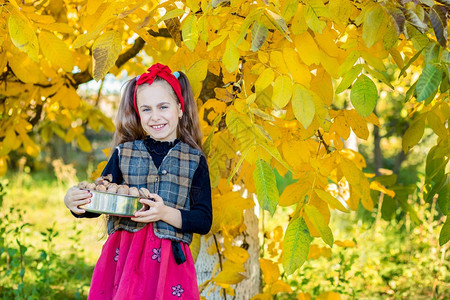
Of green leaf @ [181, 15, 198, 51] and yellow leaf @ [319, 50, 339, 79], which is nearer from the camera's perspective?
green leaf @ [181, 15, 198, 51]

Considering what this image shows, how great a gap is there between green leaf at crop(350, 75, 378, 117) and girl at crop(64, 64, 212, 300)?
1.89ft

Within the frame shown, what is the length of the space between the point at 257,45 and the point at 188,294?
790mm

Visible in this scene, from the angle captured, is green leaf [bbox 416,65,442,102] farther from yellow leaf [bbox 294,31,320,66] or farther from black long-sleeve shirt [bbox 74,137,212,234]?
black long-sleeve shirt [bbox 74,137,212,234]

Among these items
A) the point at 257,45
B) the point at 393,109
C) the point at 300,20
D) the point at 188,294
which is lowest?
the point at 188,294

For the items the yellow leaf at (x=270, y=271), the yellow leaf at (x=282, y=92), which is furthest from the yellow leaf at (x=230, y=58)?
A: the yellow leaf at (x=270, y=271)

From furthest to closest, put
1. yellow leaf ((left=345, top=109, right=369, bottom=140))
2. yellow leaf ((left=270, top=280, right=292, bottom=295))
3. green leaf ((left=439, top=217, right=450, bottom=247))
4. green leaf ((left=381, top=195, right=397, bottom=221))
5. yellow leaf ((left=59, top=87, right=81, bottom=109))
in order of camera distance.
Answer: yellow leaf ((left=59, top=87, right=81, bottom=109)) → green leaf ((left=381, top=195, right=397, bottom=221)) → yellow leaf ((left=270, top=280, right=292, bottom=295)) → yellow leaf ((left=345, top=109, right=369, bottom=140)) → green leaf ((left=439, top=217, right=450, bottom=247))

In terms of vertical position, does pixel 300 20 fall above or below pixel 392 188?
above

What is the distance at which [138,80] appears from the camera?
1674 mm

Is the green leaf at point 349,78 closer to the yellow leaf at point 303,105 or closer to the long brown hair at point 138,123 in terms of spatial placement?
the yellow leaf at point 303,105

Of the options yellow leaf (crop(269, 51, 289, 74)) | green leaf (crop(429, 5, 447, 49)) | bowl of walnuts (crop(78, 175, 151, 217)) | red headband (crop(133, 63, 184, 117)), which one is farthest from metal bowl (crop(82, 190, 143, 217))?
green leaf (crop(429, 5, 447, 49))

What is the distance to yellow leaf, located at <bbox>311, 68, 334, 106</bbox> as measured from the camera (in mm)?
1574

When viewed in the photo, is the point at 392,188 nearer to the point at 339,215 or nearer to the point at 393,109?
the point at 339,215

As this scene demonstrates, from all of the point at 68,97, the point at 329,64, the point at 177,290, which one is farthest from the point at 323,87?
the point at 68,97

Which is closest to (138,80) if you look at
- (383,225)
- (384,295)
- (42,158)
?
(384,295)
